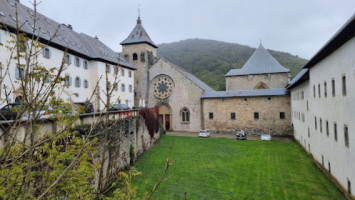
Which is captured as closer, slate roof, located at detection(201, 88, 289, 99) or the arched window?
slate roof, located at detection(201, 88, 289, 99)

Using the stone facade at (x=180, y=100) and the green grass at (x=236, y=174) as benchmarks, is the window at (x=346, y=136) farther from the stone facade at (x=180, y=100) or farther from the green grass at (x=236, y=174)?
the stone facade at (x=180, y=100)

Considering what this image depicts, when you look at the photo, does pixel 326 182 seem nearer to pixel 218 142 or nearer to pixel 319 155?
pixel 319 155

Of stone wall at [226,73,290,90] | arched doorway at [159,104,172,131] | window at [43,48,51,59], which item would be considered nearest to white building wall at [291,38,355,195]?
stone wall at [226,73,290,90]

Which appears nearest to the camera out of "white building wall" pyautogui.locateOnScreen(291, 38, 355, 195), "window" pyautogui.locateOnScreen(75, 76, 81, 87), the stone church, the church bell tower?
"white building wall" pyautogui.locateOnScreen(291, 38, 355, 195)

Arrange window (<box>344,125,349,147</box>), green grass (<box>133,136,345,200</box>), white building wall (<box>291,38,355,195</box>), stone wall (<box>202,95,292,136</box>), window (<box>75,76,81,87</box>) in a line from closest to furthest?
1. white building wall (<box>291,38,355,195</box>)
2. window (<box>344,125,349,147</box>)
3. green grass (<box>133,136,345,200</box>)
4. window (<box>75,76,81,87</box>)
5. stone wall (<box>202,95,292,136</box>)

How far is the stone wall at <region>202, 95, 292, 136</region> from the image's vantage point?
95.7 feet

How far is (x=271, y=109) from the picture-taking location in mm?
29688

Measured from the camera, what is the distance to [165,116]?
3616cm

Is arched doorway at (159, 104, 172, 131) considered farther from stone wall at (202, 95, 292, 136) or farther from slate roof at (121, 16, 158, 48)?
slate roof at (121, 16, 158, 48)

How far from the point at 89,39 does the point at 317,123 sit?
28306 mm

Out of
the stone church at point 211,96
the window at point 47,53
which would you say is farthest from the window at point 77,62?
the stone church at point 211,96

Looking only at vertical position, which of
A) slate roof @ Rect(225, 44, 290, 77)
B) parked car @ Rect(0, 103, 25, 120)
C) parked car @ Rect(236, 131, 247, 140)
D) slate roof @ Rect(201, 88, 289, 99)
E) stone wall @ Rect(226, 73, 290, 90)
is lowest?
parked car @ Rect(236, 131, 247, 140)

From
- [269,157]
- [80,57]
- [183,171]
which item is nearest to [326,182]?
[269,157]

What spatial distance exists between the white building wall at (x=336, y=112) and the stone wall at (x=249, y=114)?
39.5ft
